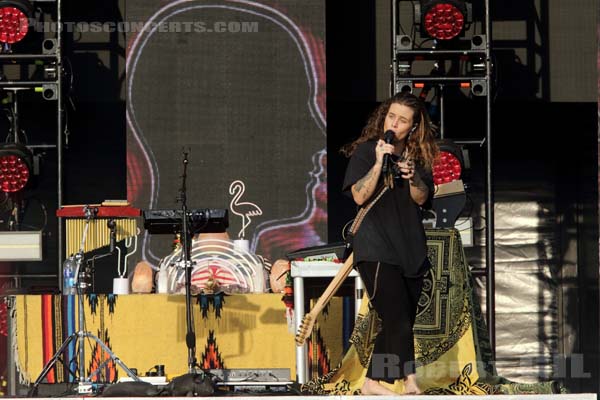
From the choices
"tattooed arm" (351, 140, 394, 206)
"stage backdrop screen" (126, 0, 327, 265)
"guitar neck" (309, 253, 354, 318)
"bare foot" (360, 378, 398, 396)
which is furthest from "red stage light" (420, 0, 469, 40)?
"bare foot" (360, 378, 398, 396)

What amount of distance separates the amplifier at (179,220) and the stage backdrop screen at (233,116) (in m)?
2.13

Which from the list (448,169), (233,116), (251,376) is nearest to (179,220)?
(251,376)

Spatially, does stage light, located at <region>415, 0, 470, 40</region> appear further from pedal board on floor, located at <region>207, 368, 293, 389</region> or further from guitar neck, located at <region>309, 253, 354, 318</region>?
guitar neck, located at <region>309, 253, 354, 318</region>

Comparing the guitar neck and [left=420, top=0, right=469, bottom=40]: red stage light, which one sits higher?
[left=420, top=0, right=469, bottom=40]: red stage light

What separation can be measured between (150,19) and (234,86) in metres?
0.73

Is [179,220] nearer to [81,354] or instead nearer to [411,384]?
[81,354]

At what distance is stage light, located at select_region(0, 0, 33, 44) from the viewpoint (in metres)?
8.90

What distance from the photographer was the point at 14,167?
8.80 m

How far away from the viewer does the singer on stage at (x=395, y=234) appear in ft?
16.7

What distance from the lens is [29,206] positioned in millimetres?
10508

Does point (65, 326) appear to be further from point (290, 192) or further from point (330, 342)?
point (290, 192)

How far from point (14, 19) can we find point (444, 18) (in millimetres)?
2901

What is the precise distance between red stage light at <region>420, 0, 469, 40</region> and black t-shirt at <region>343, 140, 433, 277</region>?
4.02 m

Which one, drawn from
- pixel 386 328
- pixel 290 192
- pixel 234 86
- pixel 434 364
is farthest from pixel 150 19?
Answer: pixel 386 328
